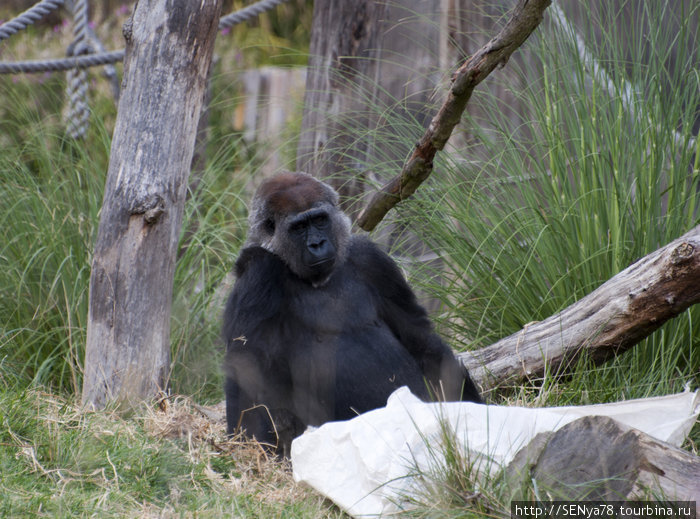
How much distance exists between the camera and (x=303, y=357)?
278 centimetres

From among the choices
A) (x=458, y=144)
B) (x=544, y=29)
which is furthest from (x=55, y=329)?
(x=544, y=29)

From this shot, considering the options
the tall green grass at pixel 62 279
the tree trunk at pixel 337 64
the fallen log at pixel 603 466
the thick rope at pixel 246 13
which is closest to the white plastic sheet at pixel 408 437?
the fallen log at pixel 603 466

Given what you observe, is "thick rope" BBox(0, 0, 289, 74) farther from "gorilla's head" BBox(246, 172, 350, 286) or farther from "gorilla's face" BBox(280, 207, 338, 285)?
"gorilla's face" BBox(280, 207, 338, 285)

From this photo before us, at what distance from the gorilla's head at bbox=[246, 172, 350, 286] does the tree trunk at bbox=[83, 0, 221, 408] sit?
0.39m

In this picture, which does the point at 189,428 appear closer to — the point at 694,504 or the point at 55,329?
the point at 55,329

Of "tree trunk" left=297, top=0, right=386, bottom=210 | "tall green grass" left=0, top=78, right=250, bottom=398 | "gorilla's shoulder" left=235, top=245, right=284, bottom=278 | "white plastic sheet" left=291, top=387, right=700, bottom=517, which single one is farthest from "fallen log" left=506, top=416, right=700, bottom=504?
"tree trunk" left=297, top=0, right=386, bottom=210

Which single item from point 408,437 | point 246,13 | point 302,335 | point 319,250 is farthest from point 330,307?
point 246,13

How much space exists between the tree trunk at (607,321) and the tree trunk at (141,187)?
1287 millimetres

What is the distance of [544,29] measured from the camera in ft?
11.5

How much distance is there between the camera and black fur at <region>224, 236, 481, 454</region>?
2.75m

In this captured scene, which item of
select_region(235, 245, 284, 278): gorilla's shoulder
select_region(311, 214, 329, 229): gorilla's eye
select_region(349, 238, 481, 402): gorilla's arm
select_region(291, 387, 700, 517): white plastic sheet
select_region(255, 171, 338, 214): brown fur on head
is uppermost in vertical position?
select_region(255, 171, 338, 214): brown fur on head

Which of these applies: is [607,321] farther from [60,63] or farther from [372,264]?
[60,63]

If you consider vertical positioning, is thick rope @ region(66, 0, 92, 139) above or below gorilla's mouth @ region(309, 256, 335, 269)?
above

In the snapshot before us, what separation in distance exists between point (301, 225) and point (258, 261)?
20 cm
